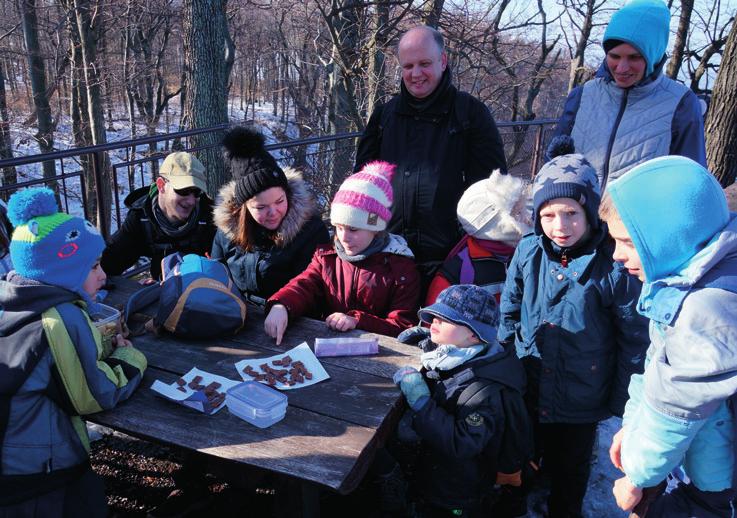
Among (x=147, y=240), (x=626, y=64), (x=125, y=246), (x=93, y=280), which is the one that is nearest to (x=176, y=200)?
(x=147, y=240)

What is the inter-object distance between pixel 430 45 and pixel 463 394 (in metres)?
1.94

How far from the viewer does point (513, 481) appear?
2408mm

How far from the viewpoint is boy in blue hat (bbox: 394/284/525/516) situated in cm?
192

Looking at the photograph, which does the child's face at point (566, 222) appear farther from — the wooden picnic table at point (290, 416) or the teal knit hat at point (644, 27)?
the teal knit hat at point (644, 27)

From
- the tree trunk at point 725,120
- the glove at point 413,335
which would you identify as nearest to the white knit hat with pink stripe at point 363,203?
the glove at point 413,335

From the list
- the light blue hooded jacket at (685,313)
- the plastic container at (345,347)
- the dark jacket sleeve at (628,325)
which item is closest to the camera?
the light blue hooded jacket at (685,313)

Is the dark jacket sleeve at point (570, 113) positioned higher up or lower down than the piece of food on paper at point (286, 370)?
higher up

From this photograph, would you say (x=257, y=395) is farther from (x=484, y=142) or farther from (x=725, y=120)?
(x=725, y=120)

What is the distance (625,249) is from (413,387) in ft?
2.85

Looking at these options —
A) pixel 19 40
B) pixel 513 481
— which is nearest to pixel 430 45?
pixel 513 481

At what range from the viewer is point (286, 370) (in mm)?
2088

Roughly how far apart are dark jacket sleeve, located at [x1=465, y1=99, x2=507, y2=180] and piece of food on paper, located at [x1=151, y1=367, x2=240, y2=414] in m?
1.86

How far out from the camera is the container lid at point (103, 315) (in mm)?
2143

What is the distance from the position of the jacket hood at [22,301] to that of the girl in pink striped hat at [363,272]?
0.96m
